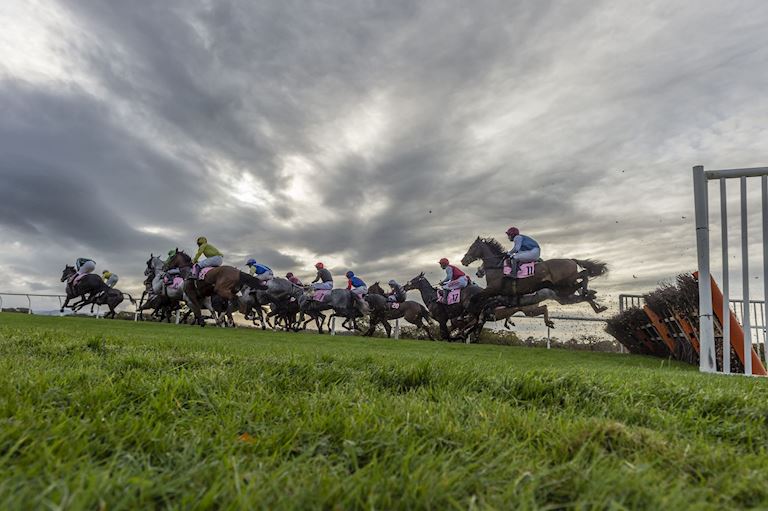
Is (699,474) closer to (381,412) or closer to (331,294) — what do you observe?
(381,412)

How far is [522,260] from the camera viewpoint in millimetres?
14641

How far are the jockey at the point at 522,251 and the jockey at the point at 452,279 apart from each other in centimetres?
279

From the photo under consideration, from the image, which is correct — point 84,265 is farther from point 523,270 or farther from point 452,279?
point 523,270

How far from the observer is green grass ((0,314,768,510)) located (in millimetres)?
1193

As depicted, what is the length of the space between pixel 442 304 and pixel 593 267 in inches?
242

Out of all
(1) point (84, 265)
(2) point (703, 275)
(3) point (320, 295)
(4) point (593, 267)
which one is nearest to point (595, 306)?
(4) point (593, 267)

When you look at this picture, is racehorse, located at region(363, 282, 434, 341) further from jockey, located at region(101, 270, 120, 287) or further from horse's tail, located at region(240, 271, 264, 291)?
jockey, located at region(101, 270, 120, 287)

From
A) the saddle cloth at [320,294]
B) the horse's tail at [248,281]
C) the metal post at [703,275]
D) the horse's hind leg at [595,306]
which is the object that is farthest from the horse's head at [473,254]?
the metal post at [703,275]

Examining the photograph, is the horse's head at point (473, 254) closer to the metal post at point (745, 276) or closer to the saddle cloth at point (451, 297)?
the saddle cloth at point (451, 297)

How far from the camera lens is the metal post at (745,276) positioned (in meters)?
5.01

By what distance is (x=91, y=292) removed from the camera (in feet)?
74.6

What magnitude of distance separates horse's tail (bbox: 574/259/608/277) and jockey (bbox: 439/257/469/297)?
454 centimetres

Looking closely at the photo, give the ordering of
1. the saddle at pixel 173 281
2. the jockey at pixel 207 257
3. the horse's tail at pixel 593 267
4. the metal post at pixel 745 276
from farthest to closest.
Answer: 1. the saddle at pixel 173 281
2. the jockey at pixel 207 257
3. the horse's tail at pixel 593 267
4. the metal post at pixel 745 276

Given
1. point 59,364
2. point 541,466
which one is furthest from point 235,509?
point 59,364
